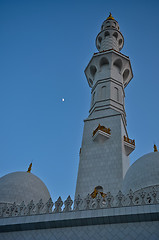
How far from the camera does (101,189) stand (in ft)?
54.9

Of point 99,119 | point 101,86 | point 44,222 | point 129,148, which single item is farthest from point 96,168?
point 101,86

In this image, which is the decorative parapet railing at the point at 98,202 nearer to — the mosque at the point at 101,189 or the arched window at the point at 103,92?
the mosque at the point at 101,189

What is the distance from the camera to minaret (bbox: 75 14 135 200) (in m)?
17.1

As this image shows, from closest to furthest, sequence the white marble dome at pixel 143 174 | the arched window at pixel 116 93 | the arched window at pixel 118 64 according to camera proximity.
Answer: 1. the white marble dome at pixel 143 174
2. the arched window at pixel 116 93
3. the arched window at pixel 118 64

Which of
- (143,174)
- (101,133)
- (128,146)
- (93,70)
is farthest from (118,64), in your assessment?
(143,174)

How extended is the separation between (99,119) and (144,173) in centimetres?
826

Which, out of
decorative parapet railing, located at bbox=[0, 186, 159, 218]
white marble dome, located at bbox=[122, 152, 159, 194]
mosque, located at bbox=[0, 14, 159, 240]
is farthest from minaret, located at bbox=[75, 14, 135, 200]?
decorative parapet railing, located at bbox=[0, 186, 159, 218]

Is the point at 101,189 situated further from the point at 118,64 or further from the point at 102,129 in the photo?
the point at 118,64

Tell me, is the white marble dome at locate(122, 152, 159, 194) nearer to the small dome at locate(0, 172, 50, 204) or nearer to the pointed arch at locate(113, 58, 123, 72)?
the small dome at locate(0, 172, 50, 204)

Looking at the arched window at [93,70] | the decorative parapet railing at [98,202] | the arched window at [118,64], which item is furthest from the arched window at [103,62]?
the decorative parapet railing at [98,202]

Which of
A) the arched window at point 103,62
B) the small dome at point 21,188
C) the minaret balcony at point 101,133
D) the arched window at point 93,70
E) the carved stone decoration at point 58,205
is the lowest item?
the carved stone decoration at point 58,205

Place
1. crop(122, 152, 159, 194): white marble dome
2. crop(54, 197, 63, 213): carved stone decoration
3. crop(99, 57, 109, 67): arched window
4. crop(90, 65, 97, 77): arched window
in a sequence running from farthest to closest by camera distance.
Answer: crop(90, 65, 97, 77): arched window, crop(99, 57, 109, 67): arched window, crop(122, 152, 159, 194): white marble dome, crop(54, 197, 63, 213): carved stone decoration

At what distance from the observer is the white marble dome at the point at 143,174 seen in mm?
13070

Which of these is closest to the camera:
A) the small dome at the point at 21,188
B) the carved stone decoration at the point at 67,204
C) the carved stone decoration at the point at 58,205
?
the carved stone decoration at the point at 67,204
